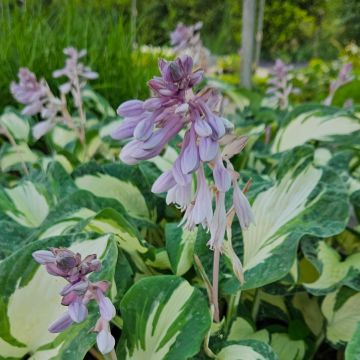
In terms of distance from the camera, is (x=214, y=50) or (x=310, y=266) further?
(x=214, y=50)

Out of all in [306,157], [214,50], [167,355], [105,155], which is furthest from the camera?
[214,50]

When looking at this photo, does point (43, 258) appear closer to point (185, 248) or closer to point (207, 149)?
point (207, 149)

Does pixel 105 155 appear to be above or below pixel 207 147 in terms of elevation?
below

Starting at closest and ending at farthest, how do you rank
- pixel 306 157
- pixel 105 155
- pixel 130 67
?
pixel 306 157, pixel 105 155, pixel 130 67

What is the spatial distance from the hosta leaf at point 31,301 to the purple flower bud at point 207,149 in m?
0.27

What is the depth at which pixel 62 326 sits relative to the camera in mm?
619

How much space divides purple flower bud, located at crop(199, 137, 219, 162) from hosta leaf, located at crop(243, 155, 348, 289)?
1.03 feet

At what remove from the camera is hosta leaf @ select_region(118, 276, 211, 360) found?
0.75 metres

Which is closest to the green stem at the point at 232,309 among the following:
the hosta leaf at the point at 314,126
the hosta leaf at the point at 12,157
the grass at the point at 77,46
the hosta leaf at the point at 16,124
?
the hosta leaf at the point at 314,126

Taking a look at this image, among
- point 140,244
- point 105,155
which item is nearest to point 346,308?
point 140,244

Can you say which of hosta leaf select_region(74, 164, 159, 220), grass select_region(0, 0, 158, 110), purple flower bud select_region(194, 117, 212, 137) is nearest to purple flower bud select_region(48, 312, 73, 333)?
purple flower bud select_region(194, 117, 212, 137)

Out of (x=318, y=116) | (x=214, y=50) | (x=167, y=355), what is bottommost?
(x=214, y=50)

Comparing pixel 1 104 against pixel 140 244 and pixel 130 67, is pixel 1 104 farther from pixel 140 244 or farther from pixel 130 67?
pixel 140 244

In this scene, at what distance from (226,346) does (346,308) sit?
290mm
